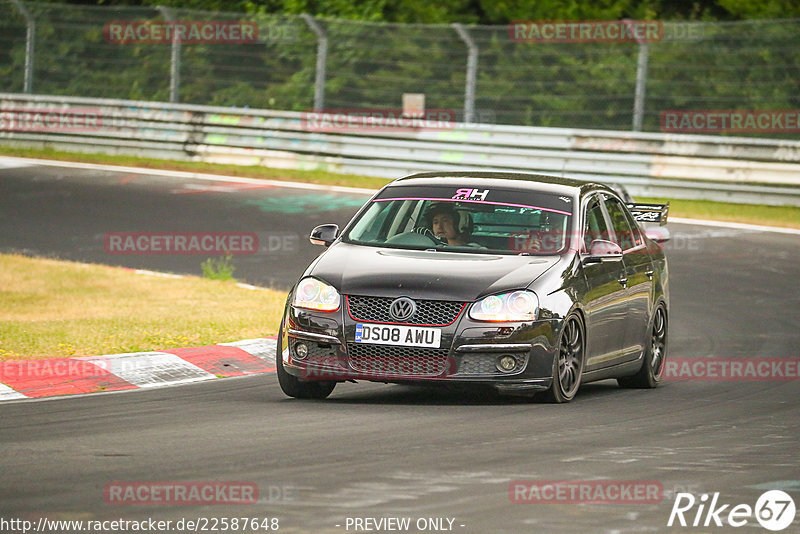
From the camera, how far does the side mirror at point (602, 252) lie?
1003 cm

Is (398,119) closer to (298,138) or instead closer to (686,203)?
(298,138)

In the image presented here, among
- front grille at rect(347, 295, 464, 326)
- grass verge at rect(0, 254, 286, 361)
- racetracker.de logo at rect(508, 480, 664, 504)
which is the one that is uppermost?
front grille at rect(347, 295, 464, 326)

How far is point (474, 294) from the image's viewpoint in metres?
9.04

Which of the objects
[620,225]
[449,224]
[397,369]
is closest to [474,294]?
[397,369]

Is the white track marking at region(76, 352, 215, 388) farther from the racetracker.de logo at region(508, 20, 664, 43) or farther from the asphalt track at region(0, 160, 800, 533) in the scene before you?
the racetracker.de logo at region(508, 20, 664, 43)

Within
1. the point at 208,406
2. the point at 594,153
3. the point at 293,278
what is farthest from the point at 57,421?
the point at 594,153

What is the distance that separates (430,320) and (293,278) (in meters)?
7.57

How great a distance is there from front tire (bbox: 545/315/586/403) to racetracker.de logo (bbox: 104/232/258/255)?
923cm

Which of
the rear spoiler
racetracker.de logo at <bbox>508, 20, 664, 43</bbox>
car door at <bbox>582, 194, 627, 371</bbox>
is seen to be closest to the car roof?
car door at <bbox>582, 194, 627, 371</bbox>

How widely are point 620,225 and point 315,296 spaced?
294cm

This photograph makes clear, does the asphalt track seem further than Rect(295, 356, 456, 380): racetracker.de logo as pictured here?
No

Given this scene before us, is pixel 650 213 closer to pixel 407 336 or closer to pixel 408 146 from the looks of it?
pixel 407 336

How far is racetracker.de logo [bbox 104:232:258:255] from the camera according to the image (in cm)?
1839

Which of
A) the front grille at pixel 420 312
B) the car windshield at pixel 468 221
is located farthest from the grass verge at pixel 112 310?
the front grille at pixel 420 312
